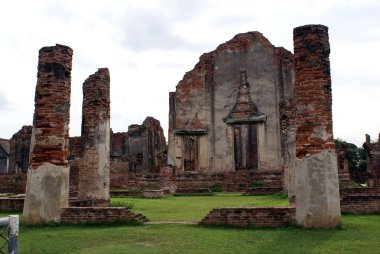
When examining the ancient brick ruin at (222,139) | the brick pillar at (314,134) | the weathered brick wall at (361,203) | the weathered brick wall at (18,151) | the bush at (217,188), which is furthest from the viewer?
the weathered brick wall at (18,151)

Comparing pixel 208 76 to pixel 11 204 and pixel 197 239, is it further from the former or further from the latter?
pixel 197 239

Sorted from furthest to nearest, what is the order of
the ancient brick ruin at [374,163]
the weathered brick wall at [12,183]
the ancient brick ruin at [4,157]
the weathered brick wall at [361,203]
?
1. the ancient brick ruin at [4,157]
2. the weathered brick wall at [12,183]
3. the ancient brick ruin at [374,163]
4. the weathered brick wall at [361,203]

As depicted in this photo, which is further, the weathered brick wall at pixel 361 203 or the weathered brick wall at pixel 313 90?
the weathered brick wall at pixel 361 203

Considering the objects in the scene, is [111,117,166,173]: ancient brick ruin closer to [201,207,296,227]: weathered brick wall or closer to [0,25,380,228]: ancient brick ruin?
[0,25,380,228]: ancient brick ruin

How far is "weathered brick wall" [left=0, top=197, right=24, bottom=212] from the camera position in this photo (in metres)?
11.3

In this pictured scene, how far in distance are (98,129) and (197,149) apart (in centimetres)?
1416

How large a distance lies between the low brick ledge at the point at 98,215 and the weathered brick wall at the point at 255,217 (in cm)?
173

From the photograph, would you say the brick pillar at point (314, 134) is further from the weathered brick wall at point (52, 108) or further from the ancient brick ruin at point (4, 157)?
the ancient brick ruin at point (4, 157)

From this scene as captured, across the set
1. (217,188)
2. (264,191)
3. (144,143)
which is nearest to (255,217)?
(264,191)

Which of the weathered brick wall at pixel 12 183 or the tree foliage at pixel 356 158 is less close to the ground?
the tree foliage at pixel 356 158

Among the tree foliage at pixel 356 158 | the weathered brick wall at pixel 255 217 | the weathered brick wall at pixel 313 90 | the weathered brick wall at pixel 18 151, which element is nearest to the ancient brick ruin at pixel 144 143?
the weathered brick wall at pixel 18 151

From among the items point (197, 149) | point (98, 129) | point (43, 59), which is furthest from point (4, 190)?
point (43, 59)

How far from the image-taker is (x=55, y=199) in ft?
29.2

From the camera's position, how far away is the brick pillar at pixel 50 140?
8875mm
